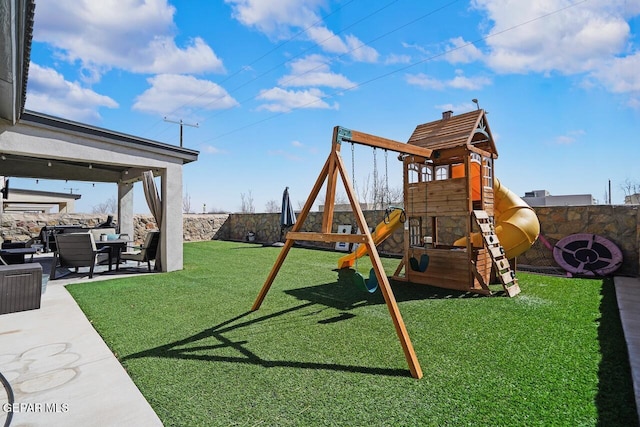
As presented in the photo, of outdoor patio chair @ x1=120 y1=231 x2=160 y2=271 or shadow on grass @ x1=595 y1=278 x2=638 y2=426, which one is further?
outdoor patio chair @ x1=120 y1=231 x2=160 y2=271

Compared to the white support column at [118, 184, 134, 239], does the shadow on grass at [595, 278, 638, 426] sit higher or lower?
lower

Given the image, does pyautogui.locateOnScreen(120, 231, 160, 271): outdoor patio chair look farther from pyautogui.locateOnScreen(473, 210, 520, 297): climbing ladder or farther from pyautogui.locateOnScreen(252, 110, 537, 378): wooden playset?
pyautogui.locateOnScreen(473, 210, 520, 297): climbing ladder

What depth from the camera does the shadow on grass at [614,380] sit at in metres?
2.04

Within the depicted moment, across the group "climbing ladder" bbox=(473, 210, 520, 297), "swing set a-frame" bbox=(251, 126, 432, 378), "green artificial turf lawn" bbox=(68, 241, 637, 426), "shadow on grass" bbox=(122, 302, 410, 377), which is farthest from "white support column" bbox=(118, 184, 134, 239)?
"climbing ladder" bbox=(473, 210, 520, 297)

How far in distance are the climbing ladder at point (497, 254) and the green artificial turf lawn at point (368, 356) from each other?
0.86 ft

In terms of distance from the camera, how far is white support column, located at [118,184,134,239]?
1120 centimetres

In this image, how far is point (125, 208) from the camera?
11312mm

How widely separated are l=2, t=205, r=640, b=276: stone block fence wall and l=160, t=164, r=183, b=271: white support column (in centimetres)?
587

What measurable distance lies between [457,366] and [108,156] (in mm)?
7403

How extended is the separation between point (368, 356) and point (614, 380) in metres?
1.84

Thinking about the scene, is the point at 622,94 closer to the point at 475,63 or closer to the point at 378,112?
the point at 475,63

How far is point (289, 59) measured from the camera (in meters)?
18.6

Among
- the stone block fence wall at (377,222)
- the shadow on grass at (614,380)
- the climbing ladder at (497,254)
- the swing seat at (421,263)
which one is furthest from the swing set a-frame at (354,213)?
the stone block fence wall at (377,222)

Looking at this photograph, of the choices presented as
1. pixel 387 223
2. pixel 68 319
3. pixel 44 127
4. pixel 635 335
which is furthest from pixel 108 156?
pixel 635 335
